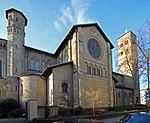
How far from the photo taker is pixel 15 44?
46.1 meters

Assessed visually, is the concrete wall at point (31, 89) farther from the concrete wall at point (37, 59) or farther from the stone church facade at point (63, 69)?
the concrete wall at point (37, 59)

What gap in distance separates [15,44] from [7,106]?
1492 cm

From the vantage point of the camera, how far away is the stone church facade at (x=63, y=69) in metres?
38.0

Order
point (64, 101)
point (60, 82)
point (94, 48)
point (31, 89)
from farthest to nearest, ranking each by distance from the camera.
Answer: point (94, 48)
point (60, 82)
point (31, 89)
point (64, 101)

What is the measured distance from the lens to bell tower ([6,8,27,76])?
4531 cm

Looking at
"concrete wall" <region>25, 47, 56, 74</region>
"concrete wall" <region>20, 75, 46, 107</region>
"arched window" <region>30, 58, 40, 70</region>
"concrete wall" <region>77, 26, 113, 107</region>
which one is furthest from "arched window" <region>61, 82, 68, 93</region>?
"arched window" <region>30, 58, 40, 70</region>

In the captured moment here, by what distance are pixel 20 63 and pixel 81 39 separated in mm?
13903

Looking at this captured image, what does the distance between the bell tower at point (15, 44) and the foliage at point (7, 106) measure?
9.14 m

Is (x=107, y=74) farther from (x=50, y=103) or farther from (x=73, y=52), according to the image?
(x=50, y=103)

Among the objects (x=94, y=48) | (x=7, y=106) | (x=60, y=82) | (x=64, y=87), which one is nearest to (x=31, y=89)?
(x=7, y=106)

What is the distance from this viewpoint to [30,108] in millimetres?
24625

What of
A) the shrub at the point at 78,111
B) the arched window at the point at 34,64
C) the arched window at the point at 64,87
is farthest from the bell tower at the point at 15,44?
the shrub at the point at 78,111

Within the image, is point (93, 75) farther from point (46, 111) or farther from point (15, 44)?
point (15, 44)

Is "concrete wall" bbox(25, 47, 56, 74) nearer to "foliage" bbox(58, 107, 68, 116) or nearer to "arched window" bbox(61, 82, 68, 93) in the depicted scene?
"arched window" bbox(61, 82, 68, 93)
